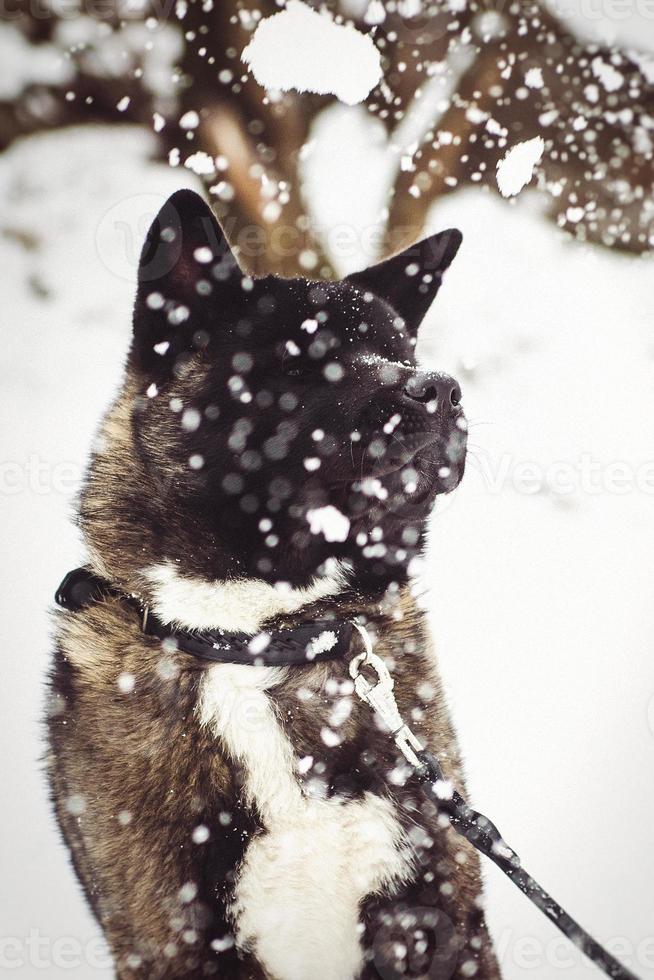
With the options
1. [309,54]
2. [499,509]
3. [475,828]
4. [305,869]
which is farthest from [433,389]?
[499,509]

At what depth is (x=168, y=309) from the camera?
5.61 ft

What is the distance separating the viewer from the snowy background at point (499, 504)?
266 cm

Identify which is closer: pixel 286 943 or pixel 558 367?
pixel 286 943

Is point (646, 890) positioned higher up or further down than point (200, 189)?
further down

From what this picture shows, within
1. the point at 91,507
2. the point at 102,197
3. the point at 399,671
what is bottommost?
the point at 399,671

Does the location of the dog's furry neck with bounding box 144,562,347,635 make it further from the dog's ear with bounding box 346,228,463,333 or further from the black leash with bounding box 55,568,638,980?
the dog's ear with bounding box 346,228,463,333

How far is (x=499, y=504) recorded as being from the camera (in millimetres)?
3750

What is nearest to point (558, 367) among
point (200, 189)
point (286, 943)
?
point (200, 189)

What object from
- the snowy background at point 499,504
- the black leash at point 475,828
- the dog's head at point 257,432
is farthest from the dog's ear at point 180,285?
the black leash at point 475,828

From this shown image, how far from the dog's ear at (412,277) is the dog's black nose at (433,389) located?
2.56 ft

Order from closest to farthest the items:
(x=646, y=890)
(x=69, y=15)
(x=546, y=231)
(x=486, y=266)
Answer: (x=69, y=15)
(x=646, y=890)
(x=546, y=231)
(x=486, y=266)

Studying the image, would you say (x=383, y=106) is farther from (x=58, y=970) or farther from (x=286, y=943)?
(x=58, y=970)

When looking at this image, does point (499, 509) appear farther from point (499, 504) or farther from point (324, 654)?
point (324, 654)

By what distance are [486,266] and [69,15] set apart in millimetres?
2586
